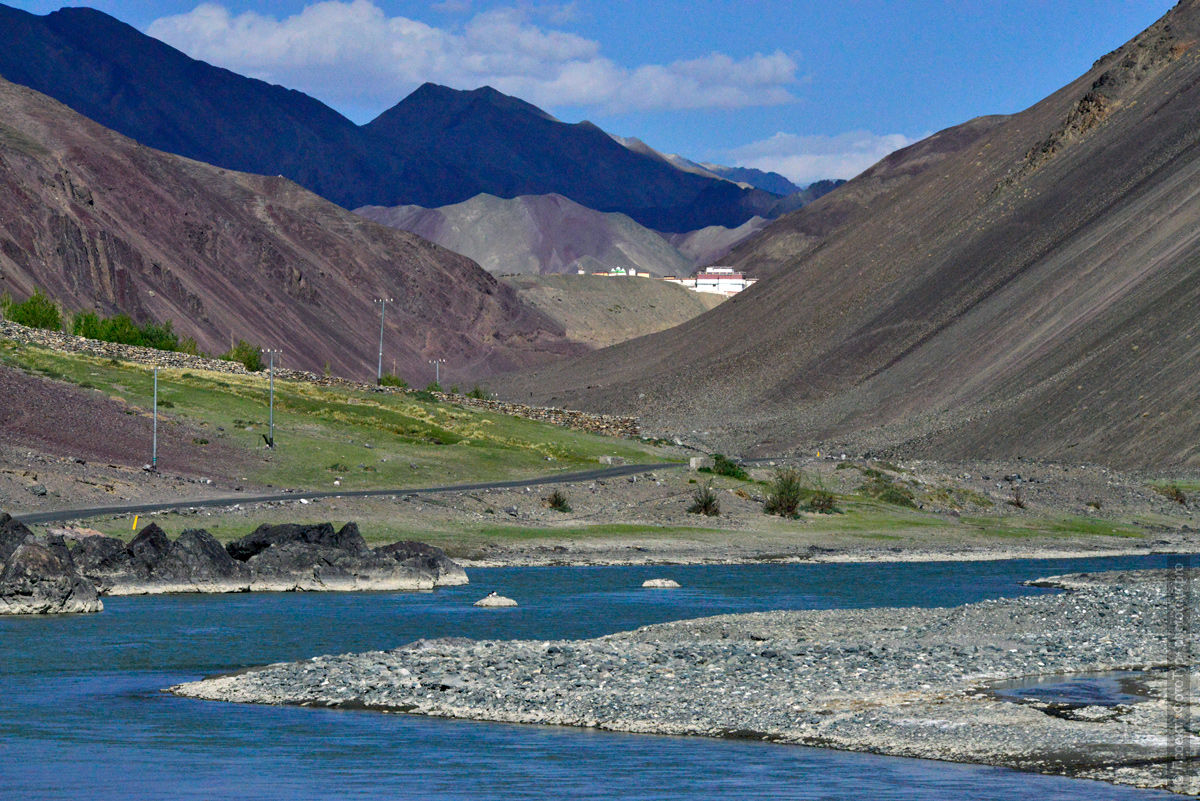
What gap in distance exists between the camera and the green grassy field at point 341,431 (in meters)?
66.1

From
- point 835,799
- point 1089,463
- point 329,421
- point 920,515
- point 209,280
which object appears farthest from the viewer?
point 209,280

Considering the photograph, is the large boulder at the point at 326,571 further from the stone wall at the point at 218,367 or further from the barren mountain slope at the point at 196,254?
the barren mountain slope at the point at 196,254

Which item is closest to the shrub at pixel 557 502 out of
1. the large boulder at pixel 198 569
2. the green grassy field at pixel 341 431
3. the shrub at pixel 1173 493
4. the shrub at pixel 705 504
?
the shrub at pixel 705 504

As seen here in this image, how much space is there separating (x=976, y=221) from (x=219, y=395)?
79.5 meters

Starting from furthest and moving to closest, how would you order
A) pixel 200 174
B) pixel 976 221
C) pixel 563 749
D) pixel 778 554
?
1. pixel 200 174
2. pixel 976 221
3. pixel 778 554
4. pixel 563 749

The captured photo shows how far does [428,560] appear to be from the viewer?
41500 mm

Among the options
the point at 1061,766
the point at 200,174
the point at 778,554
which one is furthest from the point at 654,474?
the point at 200,174

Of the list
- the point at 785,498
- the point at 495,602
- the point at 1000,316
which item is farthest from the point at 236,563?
the point at 1000,316

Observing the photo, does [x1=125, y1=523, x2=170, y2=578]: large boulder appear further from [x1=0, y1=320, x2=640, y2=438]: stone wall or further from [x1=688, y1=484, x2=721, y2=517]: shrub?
[x1=0, y1=320, x2=640, y2=438]: stone wall

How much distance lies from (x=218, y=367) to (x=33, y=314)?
16.0m

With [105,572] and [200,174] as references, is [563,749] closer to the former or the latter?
[105,572]

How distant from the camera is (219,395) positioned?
77.1 metres

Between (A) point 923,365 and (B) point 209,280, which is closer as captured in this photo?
(A) point 923,365

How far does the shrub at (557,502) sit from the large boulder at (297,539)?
17421 mm
